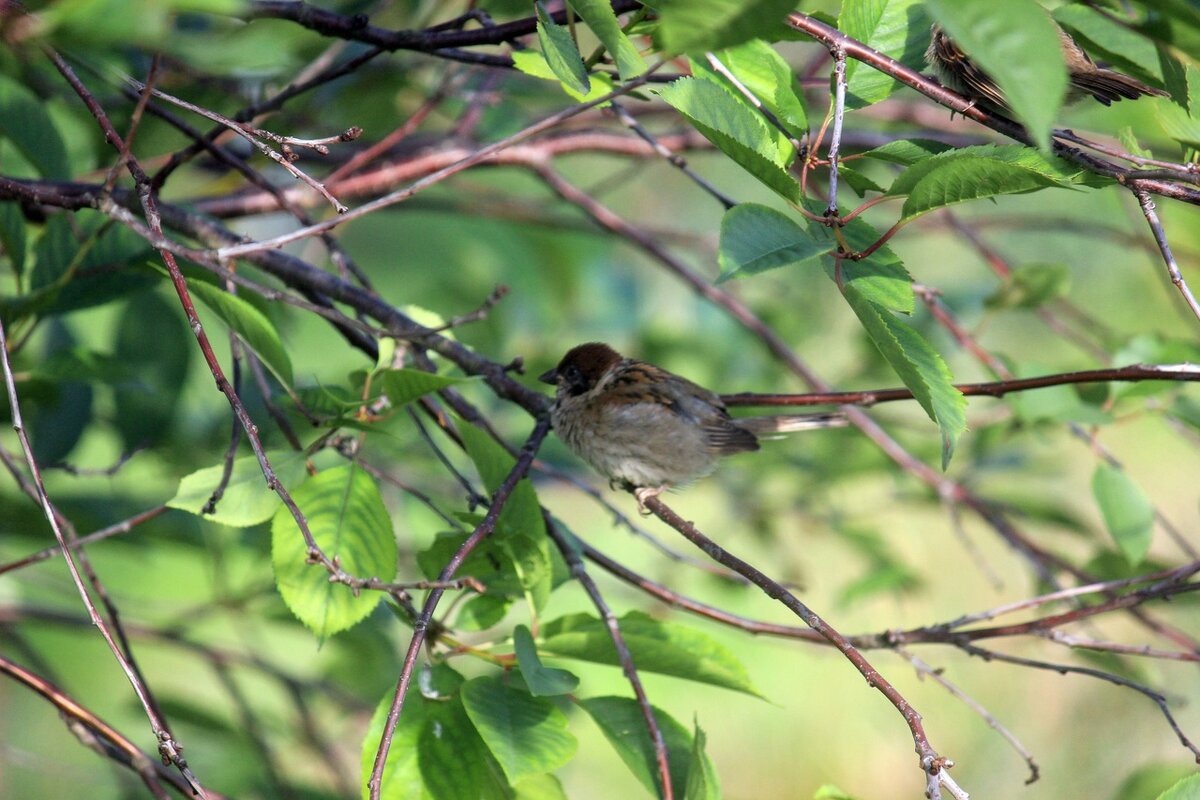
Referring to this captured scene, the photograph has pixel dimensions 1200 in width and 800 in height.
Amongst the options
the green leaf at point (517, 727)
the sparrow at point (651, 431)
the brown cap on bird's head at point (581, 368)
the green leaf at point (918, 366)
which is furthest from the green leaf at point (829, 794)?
the brown cap on bird's head at point (581, 368)

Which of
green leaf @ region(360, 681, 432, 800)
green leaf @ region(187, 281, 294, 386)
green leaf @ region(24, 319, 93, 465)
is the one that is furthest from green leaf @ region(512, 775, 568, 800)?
green leaf @ region(24, 319, 93, 465)

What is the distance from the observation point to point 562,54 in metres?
1.47

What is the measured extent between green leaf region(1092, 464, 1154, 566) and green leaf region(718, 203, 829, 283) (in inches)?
50.3

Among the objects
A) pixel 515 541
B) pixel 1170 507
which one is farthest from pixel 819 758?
pixel 515 541

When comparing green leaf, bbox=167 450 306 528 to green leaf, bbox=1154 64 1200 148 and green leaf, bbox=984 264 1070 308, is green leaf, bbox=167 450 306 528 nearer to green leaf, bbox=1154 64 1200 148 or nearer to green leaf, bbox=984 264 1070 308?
green leaf, bbox=1154 64 1200 148

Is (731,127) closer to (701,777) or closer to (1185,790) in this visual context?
(701,777)

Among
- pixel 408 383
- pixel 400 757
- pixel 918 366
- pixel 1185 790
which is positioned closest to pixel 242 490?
pixel 408 383

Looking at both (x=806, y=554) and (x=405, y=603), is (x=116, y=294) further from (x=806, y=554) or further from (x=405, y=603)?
(x=806, y=554)

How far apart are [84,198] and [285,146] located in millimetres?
366

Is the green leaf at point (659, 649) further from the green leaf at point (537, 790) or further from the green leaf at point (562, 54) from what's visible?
the green leaf at point (562, 54)

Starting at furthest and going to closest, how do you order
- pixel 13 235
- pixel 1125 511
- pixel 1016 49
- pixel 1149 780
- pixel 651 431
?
pixel 651 431
pixel 1125 511
pixel 1149 780
pixel 13 235
pixel 1016 49

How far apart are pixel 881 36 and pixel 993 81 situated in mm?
178

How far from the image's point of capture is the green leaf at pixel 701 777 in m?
1.48

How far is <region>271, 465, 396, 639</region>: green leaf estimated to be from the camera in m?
1.53
